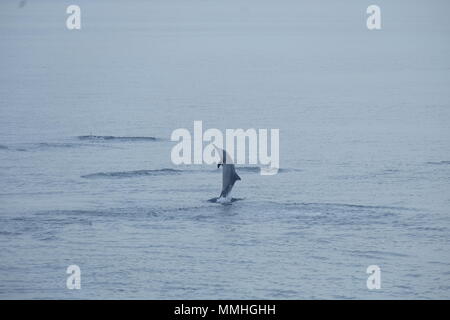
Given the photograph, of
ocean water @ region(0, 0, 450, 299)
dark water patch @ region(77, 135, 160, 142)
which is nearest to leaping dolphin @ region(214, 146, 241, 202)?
ocean water @ region(0, 0, 450, 299)

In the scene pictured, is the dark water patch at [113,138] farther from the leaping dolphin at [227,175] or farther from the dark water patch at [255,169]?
the leaping dolphin at [227,175]

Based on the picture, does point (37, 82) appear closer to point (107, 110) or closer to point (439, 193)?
point (107, 110)

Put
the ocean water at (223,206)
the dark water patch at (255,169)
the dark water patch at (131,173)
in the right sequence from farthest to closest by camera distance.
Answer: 1. the dark water patch at (255,169)
2. the dark water patch at (131,173)
3. the ocean water at (223,206)

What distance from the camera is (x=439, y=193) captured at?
206ft

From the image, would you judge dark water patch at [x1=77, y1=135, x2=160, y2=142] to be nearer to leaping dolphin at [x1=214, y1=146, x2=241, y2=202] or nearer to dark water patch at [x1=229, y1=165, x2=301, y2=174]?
dark water patch at [x1=229, y1=165, x2=301, y2=174]

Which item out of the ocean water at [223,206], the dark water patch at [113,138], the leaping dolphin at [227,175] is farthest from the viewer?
the dark water patch at [113,138]

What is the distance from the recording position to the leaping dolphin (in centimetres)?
5812

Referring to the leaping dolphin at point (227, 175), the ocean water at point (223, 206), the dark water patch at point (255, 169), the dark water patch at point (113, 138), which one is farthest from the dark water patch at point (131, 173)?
the dark water patch at point (113, 138)

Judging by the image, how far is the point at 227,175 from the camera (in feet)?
191

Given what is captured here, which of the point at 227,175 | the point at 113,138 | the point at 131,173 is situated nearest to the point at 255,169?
the point at 131,173

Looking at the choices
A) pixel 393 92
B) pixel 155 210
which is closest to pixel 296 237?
pixel 155 210

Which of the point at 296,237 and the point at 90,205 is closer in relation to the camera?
the point at 296,237

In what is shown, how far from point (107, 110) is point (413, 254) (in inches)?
2471

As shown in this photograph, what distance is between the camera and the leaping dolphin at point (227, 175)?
5812 cm
